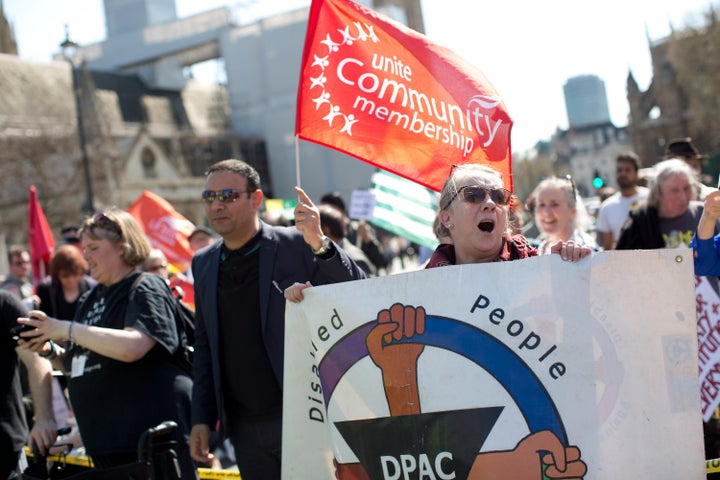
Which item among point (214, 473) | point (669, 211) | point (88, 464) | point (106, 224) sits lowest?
point (214, 473)

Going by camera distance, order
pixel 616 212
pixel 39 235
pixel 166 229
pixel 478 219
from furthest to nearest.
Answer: pixel 166 229, pixel 39 235, pixel 616 212, pixel 478 219

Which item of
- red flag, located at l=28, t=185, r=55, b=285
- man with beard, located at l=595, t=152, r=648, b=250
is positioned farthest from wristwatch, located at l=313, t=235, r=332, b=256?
red flag, located at l=28, t=185, r=55, b=285

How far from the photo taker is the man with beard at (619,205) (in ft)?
25.6

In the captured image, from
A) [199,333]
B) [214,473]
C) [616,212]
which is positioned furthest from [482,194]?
[616,212]

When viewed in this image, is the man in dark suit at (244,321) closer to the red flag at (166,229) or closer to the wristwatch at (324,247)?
the wristwatch at (324,247)

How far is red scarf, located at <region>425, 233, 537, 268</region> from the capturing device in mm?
3236

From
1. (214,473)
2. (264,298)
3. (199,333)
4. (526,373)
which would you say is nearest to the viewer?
(526,373)

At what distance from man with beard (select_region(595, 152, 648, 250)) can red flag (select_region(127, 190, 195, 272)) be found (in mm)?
5061

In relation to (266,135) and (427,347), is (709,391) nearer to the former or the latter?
(427,347)

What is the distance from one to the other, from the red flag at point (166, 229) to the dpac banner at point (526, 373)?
774 cm

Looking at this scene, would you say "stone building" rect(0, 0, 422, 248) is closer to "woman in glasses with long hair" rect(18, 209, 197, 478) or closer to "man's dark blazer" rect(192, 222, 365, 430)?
"woman in glasses with long hair" rect(18, 209, 197, 478)

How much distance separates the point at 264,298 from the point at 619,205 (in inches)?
190

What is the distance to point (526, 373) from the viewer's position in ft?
9.61

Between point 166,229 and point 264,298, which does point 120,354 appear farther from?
point 166,229
